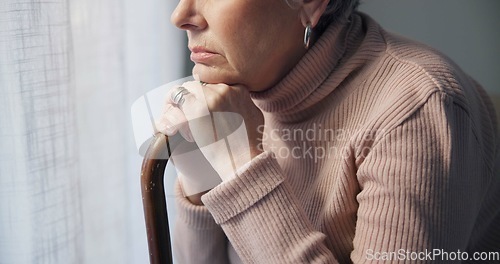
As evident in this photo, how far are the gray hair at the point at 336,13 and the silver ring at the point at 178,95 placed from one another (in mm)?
202

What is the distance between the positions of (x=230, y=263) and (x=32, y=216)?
31cm

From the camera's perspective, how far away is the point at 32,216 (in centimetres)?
62

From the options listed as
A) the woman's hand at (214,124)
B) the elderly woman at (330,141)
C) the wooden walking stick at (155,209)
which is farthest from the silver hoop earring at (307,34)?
the wooden walking stick at (155,209)

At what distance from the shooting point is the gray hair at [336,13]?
0.72 m

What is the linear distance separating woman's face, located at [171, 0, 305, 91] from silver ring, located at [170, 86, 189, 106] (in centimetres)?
3

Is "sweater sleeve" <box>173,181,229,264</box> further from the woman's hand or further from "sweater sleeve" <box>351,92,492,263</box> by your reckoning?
"sweater sleeve" <box>351,92,492,263</box>

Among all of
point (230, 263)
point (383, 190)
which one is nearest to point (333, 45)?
point (383, 190)

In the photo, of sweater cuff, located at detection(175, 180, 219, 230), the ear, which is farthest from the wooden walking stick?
the ear

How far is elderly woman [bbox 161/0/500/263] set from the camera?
62 centimetres

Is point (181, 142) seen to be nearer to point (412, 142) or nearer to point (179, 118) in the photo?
point (179, 118)

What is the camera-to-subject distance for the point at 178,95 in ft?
2.33

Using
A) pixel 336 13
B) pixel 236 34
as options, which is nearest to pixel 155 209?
pixel 236 34

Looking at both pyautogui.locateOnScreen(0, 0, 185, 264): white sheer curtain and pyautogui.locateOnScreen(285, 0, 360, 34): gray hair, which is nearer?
pyautogui.locateOnScreen(0, 0, 185, 264): white sheer curtain

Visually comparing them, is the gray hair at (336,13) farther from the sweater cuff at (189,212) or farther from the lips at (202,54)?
the sweater cuff at (189,212)
